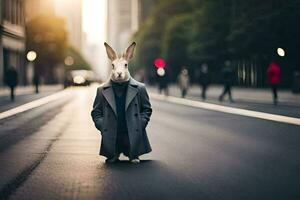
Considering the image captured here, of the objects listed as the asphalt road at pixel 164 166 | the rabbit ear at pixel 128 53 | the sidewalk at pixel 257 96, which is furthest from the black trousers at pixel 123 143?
the sidewalk at pixel 257 96

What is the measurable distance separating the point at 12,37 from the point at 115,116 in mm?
59712

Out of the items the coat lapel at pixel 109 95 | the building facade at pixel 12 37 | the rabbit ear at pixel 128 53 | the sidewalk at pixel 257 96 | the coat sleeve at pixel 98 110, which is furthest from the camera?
the building facade at pixel 12 37

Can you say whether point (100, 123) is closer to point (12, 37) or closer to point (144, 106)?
point (144, 106)

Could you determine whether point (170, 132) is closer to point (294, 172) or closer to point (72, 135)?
point (72, 135)

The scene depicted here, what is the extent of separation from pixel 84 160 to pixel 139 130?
3.94ft

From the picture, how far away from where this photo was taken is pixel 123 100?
967cm

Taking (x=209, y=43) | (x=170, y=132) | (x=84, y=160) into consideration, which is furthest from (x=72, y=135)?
(x=209, y=43)

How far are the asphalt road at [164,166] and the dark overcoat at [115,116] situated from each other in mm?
288

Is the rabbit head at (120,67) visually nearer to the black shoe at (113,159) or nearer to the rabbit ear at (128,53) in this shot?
the rabbit ear at (128,53)

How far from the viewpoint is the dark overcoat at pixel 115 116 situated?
9570 mm

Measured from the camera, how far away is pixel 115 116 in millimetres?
9594

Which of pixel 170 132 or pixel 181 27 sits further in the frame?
pixel 181 27

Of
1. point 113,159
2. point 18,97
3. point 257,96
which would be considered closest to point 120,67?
point 113,159

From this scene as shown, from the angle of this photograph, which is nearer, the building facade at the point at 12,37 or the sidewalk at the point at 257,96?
the sidewalk at the point at 257,96
